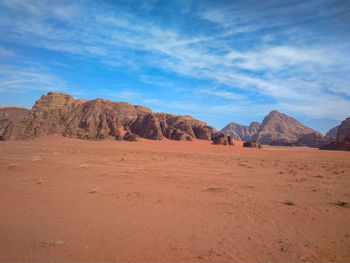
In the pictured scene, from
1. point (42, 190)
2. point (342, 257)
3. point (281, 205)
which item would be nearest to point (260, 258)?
point (342, 257)

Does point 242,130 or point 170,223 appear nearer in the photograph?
point 170,223

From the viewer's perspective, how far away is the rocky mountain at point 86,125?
4684cm

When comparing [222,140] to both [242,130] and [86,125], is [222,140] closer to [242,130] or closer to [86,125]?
[86,125]

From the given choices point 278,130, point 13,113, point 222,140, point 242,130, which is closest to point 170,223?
point 222,140

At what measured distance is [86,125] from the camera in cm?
5112

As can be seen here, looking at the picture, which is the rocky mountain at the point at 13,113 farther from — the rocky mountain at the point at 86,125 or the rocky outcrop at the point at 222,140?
the rocky outcrop at the point at 222,140

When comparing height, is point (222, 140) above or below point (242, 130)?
below

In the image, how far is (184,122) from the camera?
2542 inches

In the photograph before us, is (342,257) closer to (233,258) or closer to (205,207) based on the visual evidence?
(233,258)

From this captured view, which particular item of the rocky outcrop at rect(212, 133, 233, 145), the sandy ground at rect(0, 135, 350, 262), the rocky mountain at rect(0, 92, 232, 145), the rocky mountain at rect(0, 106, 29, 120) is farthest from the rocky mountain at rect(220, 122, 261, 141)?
the sandy ground at rect(0, 135, 350, 262)

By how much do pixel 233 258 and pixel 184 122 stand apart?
61.1m

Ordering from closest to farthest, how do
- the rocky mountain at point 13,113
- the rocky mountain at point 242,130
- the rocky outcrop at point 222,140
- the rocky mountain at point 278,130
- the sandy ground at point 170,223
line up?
the sandy ground at point 170,223 → the rocky outcrop at point 222,140 → the rocky mountain at point 13,113 → the rocky mountain at point 278,130 → the rocky mountain at point 242,130

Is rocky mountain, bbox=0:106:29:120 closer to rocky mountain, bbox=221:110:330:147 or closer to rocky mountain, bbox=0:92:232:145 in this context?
rocky mountain, bbox=0:92:232:145

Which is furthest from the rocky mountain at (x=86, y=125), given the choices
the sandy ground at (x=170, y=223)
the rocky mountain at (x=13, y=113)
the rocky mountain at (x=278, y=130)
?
the rocky mountain at (x=278, y=130)
